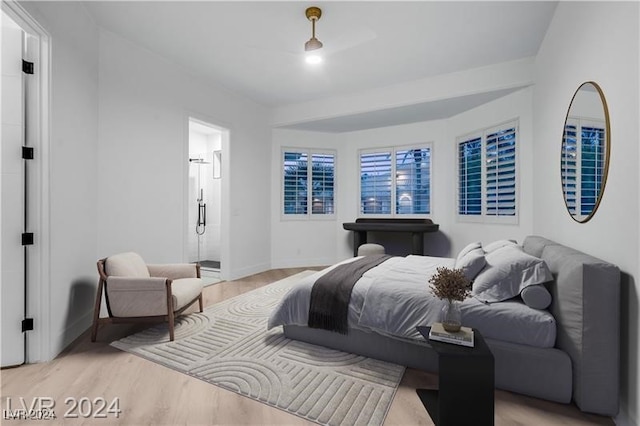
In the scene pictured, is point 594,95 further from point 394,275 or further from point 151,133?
point 151,133

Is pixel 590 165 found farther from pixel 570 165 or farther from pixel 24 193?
pixel 24 193

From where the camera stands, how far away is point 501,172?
421 cm

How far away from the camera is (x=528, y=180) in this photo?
380 cm

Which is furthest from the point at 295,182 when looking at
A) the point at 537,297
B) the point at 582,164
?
the point at 537,297

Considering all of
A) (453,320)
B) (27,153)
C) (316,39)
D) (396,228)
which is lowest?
(453,320)

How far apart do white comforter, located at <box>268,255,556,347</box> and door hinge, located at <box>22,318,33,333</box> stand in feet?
5.74

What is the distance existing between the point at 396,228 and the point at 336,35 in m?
2.97

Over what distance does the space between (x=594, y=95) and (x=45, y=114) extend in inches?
154

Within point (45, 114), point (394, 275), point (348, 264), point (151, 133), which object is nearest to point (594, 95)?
point (394, 275)

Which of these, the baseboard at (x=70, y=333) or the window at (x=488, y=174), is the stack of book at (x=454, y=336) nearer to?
the baseboard at (x=70, y=333)

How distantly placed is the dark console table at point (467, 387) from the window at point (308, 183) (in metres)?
4.60

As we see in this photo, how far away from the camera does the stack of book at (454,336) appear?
160cm

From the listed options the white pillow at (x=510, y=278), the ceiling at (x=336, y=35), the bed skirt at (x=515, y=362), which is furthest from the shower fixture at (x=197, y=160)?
the white pillow at (x=510, y=278)

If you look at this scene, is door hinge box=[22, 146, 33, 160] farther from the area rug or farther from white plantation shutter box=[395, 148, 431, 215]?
white plantation shutter box=[395, 148, 431, 215]
